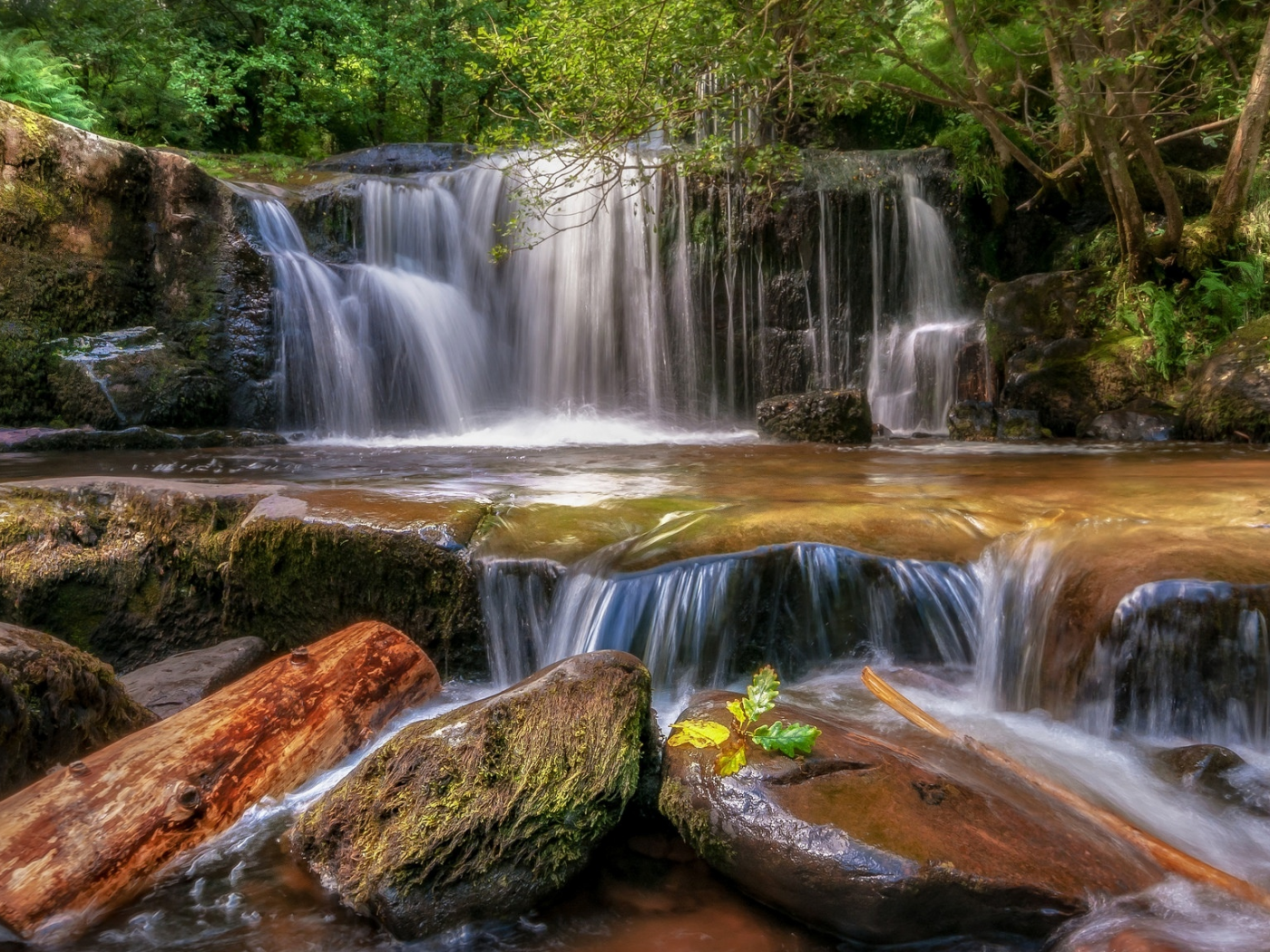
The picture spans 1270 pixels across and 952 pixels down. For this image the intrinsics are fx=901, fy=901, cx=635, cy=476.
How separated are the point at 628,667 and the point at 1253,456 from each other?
20.8ft

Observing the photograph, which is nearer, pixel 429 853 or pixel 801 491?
pixel 429 853

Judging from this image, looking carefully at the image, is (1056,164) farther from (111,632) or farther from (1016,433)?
(111,632)

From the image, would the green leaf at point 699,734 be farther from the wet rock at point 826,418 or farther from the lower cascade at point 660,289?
the lower cascade at point 660,289

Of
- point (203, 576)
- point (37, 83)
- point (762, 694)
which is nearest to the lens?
point (762, 694)

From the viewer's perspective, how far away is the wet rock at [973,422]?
970 cm

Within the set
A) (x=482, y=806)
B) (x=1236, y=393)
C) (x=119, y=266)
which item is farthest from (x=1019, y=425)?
(x=119, y=266)

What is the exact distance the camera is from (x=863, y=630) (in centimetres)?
431

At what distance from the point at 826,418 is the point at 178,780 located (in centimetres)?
754

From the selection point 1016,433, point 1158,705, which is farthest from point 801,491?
point 1016,433

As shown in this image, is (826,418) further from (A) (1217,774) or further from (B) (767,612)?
(A) (1217,774)

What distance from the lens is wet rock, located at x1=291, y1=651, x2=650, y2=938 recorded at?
2516 mm

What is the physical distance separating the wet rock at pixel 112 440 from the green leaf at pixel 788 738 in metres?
8.13

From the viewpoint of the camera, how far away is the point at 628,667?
3.11m

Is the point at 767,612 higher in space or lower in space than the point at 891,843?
higher
